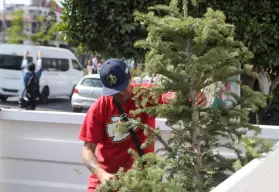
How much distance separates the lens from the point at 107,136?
3.17 metres

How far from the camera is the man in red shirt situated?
9.84ft

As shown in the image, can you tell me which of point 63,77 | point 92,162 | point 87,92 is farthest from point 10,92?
point 92,162

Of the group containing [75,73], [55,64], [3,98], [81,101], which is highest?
[55,64]

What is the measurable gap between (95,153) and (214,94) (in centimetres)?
105

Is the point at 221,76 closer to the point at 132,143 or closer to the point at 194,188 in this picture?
the point at 194,188

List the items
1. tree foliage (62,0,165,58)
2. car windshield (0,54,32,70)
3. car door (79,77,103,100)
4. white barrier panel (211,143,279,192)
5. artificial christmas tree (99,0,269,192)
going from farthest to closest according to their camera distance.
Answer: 1. car windshield (0,54,32,70)
2. car door (79,77,103,100)
3. tree foliage (62,0,165,58)
4. artificial christmas tree (99,0,269,192)
5. white barrier panel (211,143,279,192)

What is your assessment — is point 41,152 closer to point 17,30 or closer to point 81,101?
point 81,101

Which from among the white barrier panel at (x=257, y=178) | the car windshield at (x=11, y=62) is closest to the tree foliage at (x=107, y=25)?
the white barrier panel at (x=257, y=178)

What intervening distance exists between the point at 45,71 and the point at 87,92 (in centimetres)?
478

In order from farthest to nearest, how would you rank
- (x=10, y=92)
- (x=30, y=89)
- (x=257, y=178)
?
→ (x=10, y=92) < (x=30, y=89) < (x=257, y=178)

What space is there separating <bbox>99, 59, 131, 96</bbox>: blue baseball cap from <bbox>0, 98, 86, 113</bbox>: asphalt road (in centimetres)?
1580

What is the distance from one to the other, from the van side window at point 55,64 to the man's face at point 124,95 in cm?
1785

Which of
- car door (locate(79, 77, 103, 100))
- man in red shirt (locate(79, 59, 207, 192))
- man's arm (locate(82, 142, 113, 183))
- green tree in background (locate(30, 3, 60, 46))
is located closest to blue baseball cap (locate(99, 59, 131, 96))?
man in red shirt (locate(79, 59, 207, 192))

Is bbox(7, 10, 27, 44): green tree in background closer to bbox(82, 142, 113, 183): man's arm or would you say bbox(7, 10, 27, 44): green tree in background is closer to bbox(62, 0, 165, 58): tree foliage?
bbox(62, 0, 165, 58): tree foliage
